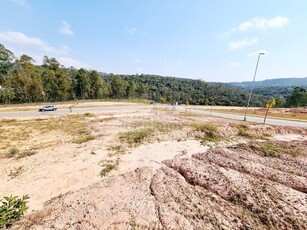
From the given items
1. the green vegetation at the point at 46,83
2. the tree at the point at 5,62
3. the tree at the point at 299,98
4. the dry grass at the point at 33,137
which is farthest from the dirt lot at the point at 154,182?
the tree at the point at 299,98

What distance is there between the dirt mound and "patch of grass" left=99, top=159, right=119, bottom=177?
0.90 meters

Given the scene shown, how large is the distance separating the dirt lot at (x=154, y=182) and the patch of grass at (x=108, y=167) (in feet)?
0.17

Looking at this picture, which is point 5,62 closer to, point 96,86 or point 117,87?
point 96,86

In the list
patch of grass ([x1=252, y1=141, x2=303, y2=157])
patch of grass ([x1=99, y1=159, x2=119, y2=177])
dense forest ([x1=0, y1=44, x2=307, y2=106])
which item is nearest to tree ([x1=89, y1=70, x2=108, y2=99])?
dense forest ([x1=0, y1=44, x2=307, y2=106])

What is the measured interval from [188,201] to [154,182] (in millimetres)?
1832

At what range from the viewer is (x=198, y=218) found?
5699 mm

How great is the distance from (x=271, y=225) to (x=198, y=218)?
2.17m

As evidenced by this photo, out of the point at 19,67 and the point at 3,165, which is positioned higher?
the point at 19,67

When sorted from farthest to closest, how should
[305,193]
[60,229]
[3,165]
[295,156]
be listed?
[295,156], [3,165], [305,193], [60,229]

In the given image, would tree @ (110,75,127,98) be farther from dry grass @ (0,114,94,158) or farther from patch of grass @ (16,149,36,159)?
patch of grass @ (16,149,36,159)

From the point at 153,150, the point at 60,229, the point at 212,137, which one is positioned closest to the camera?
the point at 60,229

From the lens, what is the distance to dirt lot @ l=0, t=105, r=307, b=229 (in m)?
5.68

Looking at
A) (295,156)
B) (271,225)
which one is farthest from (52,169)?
(295,156)

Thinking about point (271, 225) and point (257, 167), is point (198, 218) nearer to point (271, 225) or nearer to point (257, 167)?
point (271, 225)
